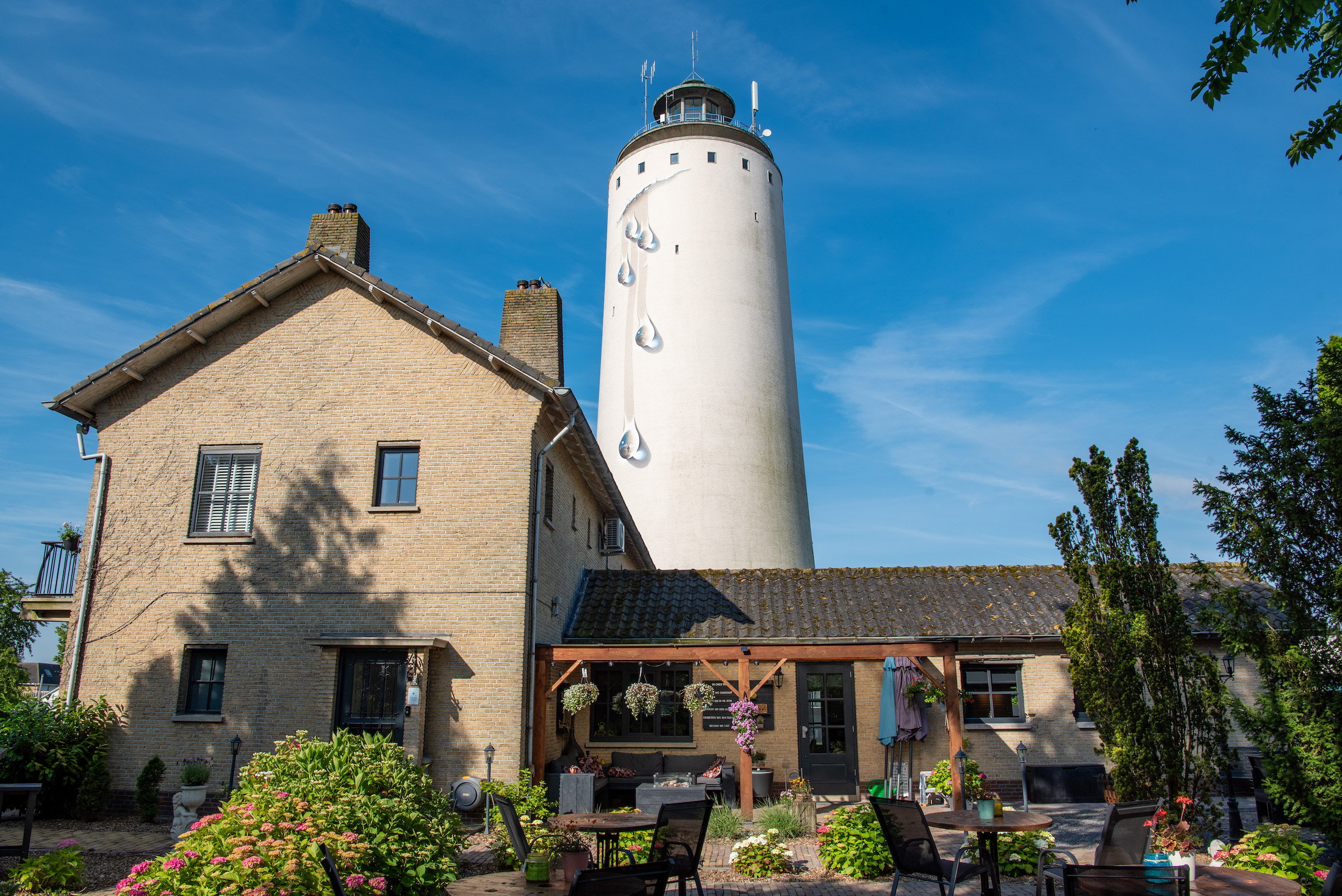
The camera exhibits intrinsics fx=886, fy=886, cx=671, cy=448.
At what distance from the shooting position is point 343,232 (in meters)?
15.1

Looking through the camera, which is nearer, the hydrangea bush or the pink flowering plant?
the pink flowering plant

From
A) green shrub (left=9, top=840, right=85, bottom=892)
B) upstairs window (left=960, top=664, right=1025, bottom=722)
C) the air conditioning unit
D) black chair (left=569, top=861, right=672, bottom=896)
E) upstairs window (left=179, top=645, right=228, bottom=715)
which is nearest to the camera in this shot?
black chair (left=569, top=861, right=672, bottom=896)

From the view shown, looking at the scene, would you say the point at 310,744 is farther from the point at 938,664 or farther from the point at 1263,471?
the point at 938,664

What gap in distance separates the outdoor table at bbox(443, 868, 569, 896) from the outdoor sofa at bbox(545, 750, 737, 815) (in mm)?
5530

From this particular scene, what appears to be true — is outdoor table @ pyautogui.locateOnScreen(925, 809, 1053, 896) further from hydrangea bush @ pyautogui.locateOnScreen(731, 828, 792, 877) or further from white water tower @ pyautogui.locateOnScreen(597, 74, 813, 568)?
white water tower @ pyautogui.locateOnScreen(597, 74, 813, 568)

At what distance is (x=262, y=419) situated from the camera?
13609 mm

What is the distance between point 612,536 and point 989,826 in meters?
12.8

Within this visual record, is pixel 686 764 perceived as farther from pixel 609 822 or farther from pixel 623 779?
pixel 609 822

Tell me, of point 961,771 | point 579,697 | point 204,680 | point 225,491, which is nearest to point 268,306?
point 225,491

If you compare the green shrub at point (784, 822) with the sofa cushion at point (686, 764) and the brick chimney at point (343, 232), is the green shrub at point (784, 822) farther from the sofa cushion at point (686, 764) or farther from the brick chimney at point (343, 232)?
the brick chimney at point (343, 232)

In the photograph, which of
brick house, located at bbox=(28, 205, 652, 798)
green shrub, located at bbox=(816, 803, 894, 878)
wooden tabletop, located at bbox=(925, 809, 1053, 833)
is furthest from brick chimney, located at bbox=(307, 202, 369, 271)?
wooden tabletop, located at bbox=(925, 809, 1053, 833)

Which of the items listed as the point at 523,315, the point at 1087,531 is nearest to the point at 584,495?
the point at 523,315

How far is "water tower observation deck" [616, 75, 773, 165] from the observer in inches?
1073

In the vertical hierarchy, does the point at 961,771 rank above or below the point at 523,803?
above
